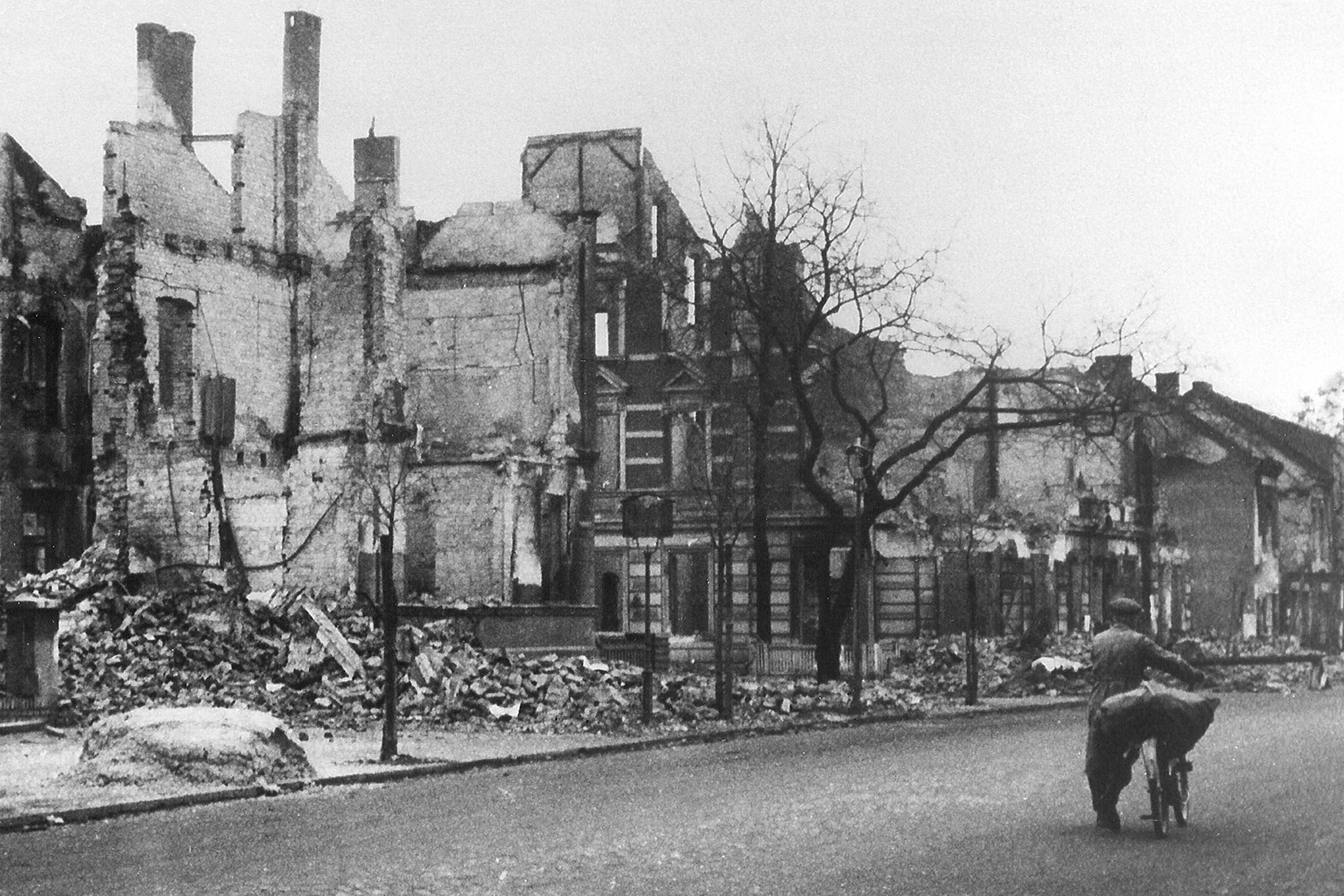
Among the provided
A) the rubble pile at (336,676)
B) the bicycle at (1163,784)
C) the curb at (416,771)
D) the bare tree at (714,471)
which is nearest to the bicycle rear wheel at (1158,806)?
the bicycle at (1163,784)

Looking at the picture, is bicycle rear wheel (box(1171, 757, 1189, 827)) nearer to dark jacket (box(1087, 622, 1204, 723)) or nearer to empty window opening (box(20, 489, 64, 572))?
dark jacket (box(1087, 622, 1204, 723))

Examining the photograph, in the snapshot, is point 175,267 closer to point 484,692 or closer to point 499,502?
point 499,502

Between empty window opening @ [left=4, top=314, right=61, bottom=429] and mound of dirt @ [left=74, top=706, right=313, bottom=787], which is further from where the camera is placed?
empty window opening @ [left=4, top=314, right=61, bottom=429]

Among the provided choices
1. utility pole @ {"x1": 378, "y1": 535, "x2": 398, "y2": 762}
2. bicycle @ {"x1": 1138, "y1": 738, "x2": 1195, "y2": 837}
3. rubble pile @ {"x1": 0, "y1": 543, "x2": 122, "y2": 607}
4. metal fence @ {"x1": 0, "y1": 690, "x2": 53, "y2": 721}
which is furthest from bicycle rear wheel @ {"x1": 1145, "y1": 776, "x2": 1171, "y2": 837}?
rubble pile @ {"x1": 0, "y1": 543, "x2": 122, "y2": 607}

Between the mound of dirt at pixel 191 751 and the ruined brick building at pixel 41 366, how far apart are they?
1996 centimetres

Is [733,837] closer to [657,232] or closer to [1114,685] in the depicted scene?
[1114,685]

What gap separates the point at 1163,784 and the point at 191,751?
8.31 m

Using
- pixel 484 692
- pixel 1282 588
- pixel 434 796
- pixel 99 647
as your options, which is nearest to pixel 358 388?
pixel 99 647

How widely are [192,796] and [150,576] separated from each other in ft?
68.2

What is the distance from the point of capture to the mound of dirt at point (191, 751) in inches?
601

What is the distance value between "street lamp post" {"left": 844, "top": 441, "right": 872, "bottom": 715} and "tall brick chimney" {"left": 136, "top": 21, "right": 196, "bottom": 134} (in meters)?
15.1

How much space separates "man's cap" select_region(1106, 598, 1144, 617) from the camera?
12078 millimetres

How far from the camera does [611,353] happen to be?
5259 centimetres

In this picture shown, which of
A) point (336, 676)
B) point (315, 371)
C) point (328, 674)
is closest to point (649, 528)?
point (336, 676)
